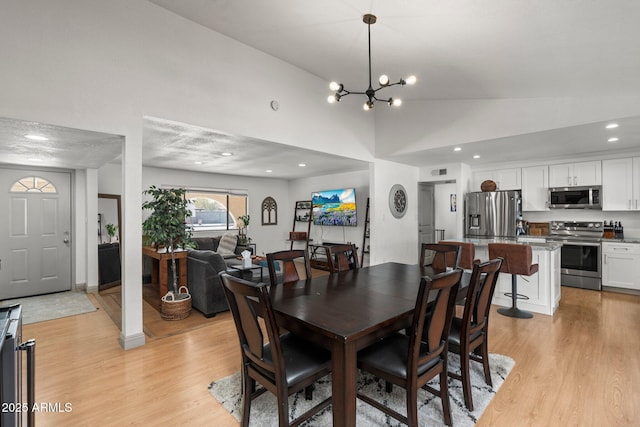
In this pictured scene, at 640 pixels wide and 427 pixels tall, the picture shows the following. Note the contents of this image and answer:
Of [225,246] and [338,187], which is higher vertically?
[338,187]

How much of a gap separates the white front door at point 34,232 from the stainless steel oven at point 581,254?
836cm

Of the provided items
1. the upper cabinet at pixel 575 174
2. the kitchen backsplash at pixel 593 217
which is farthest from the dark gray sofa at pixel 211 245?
the upper cabinet at pixel 575 174

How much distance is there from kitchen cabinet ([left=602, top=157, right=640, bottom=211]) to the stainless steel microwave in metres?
0.09

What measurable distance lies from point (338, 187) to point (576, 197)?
4619 millimetres

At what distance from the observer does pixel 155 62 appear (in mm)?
3080

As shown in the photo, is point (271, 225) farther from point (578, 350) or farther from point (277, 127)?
point (578, 350)

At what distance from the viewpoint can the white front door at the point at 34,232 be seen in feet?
15.6

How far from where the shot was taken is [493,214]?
229 inches

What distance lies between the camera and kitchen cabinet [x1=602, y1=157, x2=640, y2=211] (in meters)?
4.96

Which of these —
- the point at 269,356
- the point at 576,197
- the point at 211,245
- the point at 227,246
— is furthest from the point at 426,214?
the point at 269,356

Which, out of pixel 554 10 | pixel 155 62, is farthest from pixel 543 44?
pixel 155 62

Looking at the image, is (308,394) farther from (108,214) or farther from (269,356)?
(108,214)

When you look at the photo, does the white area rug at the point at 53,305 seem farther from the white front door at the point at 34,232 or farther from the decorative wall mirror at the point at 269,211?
the decorative wall mirror at the point at 269,211

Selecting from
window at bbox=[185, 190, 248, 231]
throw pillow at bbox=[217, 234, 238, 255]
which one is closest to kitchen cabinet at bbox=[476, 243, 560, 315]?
throw pillow at bbox=[217, 234, 238, 255]
